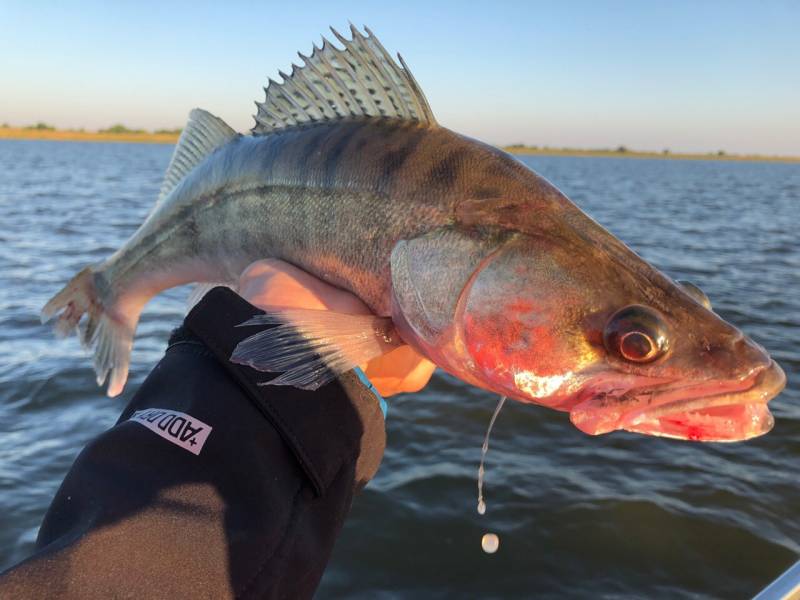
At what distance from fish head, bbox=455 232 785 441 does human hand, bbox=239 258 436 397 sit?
0.61m

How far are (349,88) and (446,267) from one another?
113 cm

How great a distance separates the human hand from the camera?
2681 millimetres

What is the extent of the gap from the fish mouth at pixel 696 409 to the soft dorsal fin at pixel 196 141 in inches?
101

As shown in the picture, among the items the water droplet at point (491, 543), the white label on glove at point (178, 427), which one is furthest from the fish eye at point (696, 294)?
the water droplet at point (491, 543)

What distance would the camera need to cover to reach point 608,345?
81.0 inches

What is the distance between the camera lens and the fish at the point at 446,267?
1.99 metres

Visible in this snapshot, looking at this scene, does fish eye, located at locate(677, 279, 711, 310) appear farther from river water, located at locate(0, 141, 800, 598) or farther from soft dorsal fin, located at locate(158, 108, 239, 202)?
river water, located at locate(0, 141, 800, 598)

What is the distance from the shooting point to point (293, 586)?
1696mm

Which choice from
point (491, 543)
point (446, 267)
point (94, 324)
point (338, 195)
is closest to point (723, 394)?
point (446, 267)

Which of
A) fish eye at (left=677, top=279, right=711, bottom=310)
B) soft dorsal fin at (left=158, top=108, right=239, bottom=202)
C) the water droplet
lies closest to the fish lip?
fish eye at (left=677, top=279, right=711, bottom=310)

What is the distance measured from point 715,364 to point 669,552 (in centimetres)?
425

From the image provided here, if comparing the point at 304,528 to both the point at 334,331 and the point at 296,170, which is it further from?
the point at 296,170

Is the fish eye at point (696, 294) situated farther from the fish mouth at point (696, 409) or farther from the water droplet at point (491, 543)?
the water droplet at point (491, 543)

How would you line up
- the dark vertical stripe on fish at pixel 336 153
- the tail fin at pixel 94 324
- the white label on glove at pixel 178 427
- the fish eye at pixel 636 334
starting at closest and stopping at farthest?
the white label on glove at pixel 178 427 → the fish eye at pixel 636 334 → the dark vertical stripe on fish at pixel 336 153 → the tail fin at pixel 94 324
